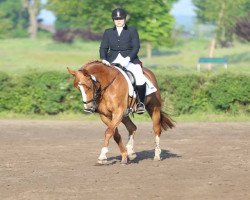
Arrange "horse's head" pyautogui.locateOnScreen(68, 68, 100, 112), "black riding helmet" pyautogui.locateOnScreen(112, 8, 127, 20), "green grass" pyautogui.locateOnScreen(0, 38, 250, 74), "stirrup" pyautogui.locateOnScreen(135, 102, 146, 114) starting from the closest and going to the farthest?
1. "horse's head" pyautogui.locateOnScreen(68, 68, 100, 112)
2. "black riding helmet" pyautogui.locateOnScreen(112, 8, 127, 20)
3. "stirrup" pyautogui.locateOnScreen(135, 102, 146, 114)
4. "green grass" pyautogui.locateOnScreen(0, 38, 250, 74)

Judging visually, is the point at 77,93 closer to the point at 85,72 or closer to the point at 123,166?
the point at 123,166

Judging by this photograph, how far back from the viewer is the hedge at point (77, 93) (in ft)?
75.1

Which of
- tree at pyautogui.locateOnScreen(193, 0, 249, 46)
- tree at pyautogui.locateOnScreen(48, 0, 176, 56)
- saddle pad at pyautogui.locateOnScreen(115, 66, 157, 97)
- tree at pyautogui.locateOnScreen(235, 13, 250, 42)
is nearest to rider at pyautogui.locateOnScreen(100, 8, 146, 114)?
saddle pad at pyautogui.locateOnScreen(115, 66, 157, 97)

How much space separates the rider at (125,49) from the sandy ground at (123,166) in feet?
4.70

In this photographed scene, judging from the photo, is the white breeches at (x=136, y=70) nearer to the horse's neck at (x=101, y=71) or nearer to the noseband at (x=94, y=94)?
the horse's neck at (x=101, y=71)

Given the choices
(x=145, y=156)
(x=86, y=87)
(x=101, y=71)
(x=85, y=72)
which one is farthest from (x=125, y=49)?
(x=145, y=156)

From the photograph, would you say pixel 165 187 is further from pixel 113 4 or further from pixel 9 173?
pixel 113 4

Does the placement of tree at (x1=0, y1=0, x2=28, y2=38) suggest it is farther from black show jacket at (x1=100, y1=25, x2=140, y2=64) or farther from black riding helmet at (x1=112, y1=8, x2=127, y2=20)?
black riding helmet at (x1=112, y1=8, x2=127, y2=20)

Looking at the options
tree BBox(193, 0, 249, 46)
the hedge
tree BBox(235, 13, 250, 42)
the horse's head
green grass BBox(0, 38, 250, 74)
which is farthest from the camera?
tree BBox(193, 0, 249, 46)

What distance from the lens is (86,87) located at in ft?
40.1

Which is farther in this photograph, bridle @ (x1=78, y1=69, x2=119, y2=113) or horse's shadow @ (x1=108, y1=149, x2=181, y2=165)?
horse's shadow @ (x1=108, y1=149, x2=181, y2=165)

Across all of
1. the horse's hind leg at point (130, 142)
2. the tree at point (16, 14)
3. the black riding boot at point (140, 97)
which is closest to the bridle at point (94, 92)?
the black riding boot at point (140, 97)

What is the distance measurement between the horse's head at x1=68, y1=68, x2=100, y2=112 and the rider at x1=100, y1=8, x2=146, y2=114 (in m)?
1.29

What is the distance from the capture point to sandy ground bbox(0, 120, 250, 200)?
33.8 ft
